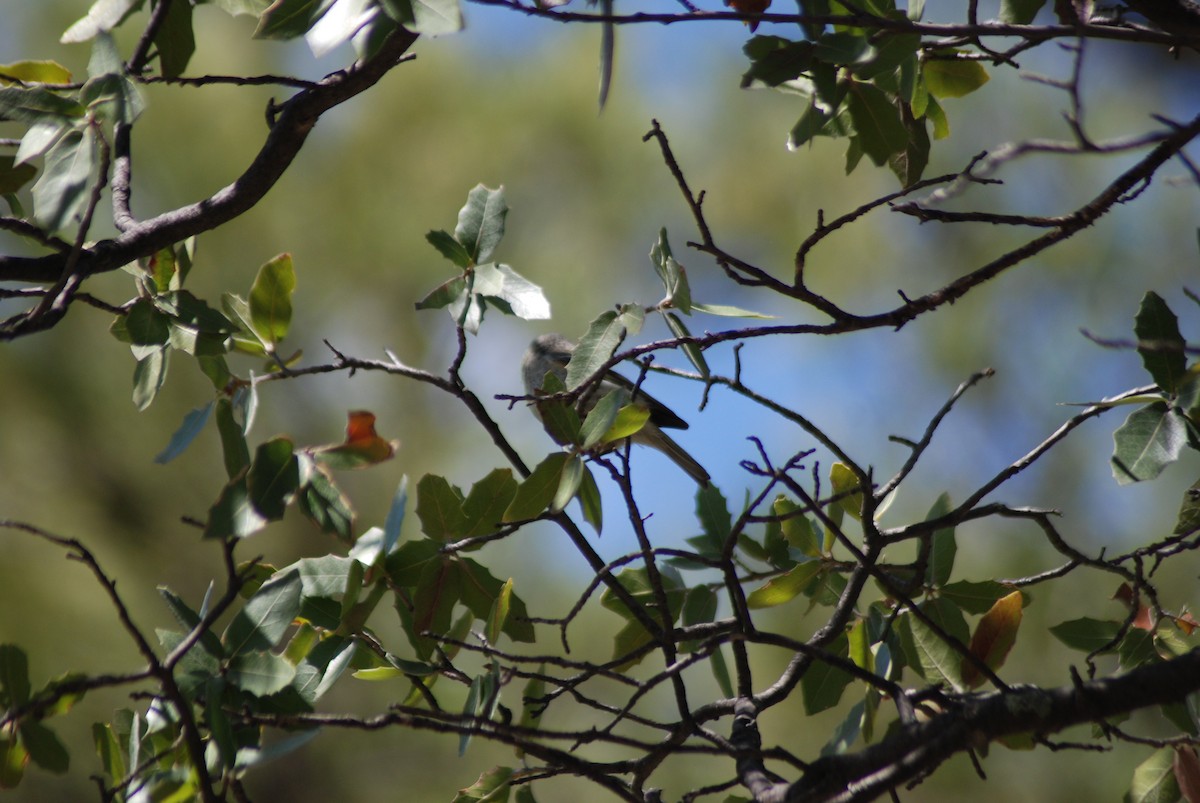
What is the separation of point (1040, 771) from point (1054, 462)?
57.3 inches

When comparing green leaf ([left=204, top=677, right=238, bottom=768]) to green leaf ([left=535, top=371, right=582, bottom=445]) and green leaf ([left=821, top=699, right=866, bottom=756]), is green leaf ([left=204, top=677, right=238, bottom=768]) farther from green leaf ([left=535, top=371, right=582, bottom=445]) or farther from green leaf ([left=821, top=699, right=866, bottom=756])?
green leaf ([left=821, top=699, right=866, bottom=756])

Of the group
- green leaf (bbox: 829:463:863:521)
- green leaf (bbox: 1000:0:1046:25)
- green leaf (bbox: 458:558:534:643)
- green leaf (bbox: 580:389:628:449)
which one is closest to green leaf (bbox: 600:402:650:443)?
green leaf (bbox: 580:389:628:449)

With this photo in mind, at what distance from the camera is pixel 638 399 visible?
7.93ft

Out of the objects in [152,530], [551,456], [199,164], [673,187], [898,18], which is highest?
[898,18]

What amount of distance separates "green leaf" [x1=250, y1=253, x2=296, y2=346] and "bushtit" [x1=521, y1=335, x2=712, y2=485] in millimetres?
887

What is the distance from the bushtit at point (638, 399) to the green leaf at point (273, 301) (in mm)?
887

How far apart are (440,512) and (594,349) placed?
0.96 ft

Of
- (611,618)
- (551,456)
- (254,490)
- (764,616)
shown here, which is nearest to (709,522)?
(551,456)

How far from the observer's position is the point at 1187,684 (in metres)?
0.86

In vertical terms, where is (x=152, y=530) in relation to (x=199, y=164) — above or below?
below

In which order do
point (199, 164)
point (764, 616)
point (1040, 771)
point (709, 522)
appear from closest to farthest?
point (709, 522), point (764, 616), point (1040, 771), point (199, 164)

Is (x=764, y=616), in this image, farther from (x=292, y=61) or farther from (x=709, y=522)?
(x=292, y=61)

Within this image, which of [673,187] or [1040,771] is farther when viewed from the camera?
[673,187]

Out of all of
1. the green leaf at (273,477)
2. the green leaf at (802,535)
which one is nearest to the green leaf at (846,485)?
the green leaf at (802,535)
